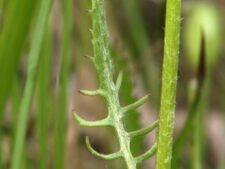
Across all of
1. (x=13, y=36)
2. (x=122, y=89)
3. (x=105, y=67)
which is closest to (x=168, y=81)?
(x=105, y=67)

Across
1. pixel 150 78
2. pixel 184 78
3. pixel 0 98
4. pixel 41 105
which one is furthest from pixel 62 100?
pixel 184 78

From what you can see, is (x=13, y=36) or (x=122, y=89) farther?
(x=122, y=89)

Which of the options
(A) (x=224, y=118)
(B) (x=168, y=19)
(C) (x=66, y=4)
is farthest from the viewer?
(A) (x=224, y=118)

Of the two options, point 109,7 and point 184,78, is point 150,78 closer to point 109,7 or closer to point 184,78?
point 109,7

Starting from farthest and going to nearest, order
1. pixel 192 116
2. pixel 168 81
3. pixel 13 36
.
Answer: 1. pixel 192 116
2. pixel 13 36
3. pixel 168 81

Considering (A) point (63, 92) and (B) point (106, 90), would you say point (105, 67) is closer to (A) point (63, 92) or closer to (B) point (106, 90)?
(B) point (106, 90)

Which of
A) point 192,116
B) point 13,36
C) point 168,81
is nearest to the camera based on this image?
point 168,81

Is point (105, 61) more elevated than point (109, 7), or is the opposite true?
point (109, 7)
